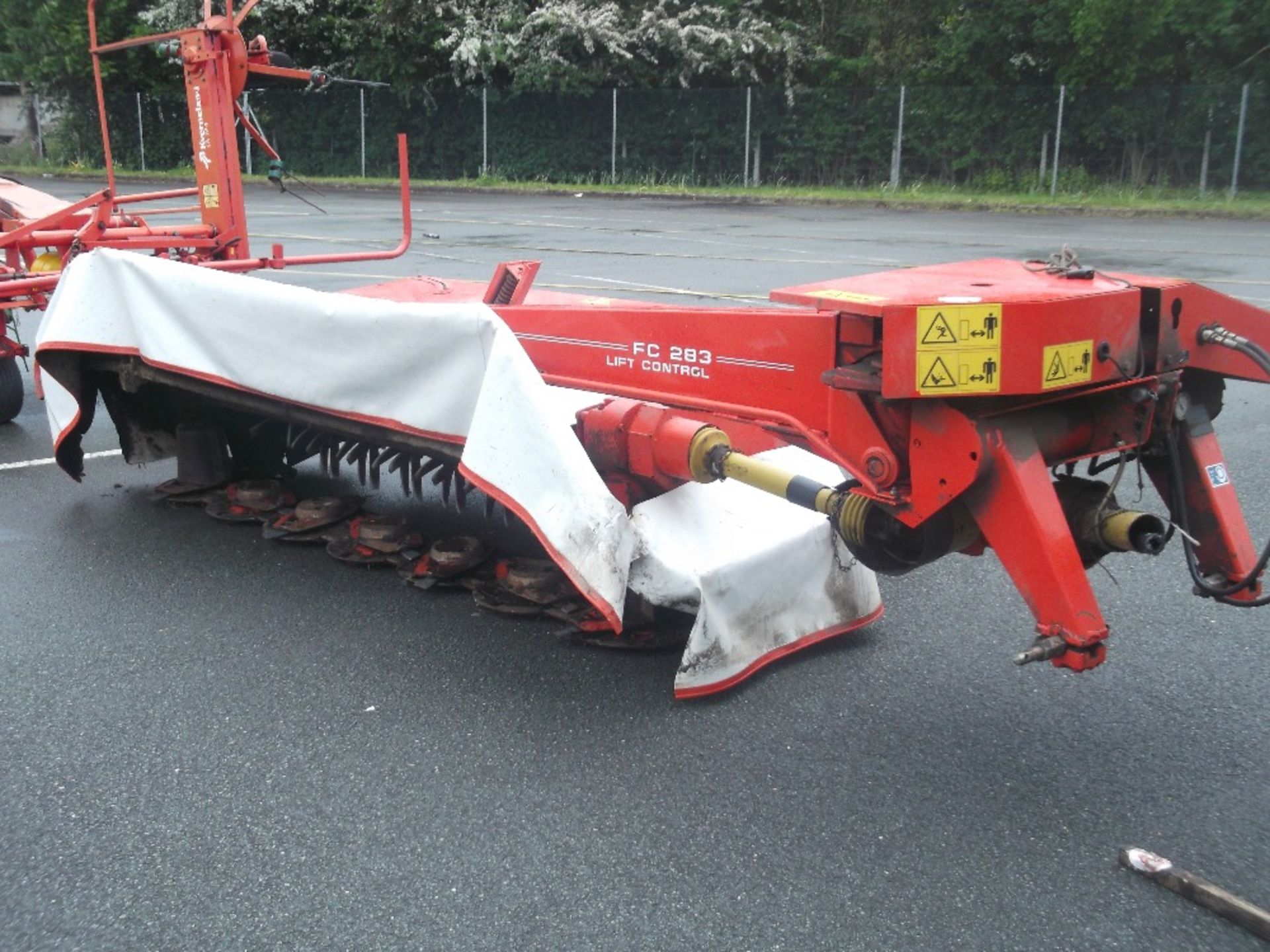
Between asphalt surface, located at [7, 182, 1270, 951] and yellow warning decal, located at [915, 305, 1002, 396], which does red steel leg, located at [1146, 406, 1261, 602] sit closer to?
asphalt surface, located at [7, 182, 1270, 951]

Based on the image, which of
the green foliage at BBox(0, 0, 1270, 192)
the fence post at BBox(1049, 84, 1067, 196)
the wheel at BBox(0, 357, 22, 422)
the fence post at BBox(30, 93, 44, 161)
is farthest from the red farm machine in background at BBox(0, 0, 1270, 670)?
the fence post at BBox(30, 93, 44, 161)

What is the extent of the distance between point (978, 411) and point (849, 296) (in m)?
0.44

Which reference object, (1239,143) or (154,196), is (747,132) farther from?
(154,196)

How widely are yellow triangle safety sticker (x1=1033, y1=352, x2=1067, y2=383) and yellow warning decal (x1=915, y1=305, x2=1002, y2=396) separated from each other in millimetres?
120

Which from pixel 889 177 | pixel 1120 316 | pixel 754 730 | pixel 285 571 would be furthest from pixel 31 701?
pixel 889 177

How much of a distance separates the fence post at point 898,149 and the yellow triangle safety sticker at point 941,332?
79.0 feet

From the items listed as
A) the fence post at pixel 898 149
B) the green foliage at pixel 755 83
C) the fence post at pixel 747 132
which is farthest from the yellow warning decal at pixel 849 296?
the fence post at pixel 747 132

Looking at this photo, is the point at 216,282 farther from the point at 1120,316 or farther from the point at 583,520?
the point at 1120,316

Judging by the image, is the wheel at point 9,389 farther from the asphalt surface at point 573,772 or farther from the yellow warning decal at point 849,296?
the yellow warning decal at point 849,296

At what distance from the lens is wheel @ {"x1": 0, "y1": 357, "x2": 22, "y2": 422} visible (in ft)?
24.4

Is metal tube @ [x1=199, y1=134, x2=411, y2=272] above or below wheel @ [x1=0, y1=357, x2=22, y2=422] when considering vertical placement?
above

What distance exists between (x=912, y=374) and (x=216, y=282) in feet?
9.71

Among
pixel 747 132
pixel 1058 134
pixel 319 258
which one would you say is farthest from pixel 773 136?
pixel 319 258

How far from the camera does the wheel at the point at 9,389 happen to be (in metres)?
7.45
